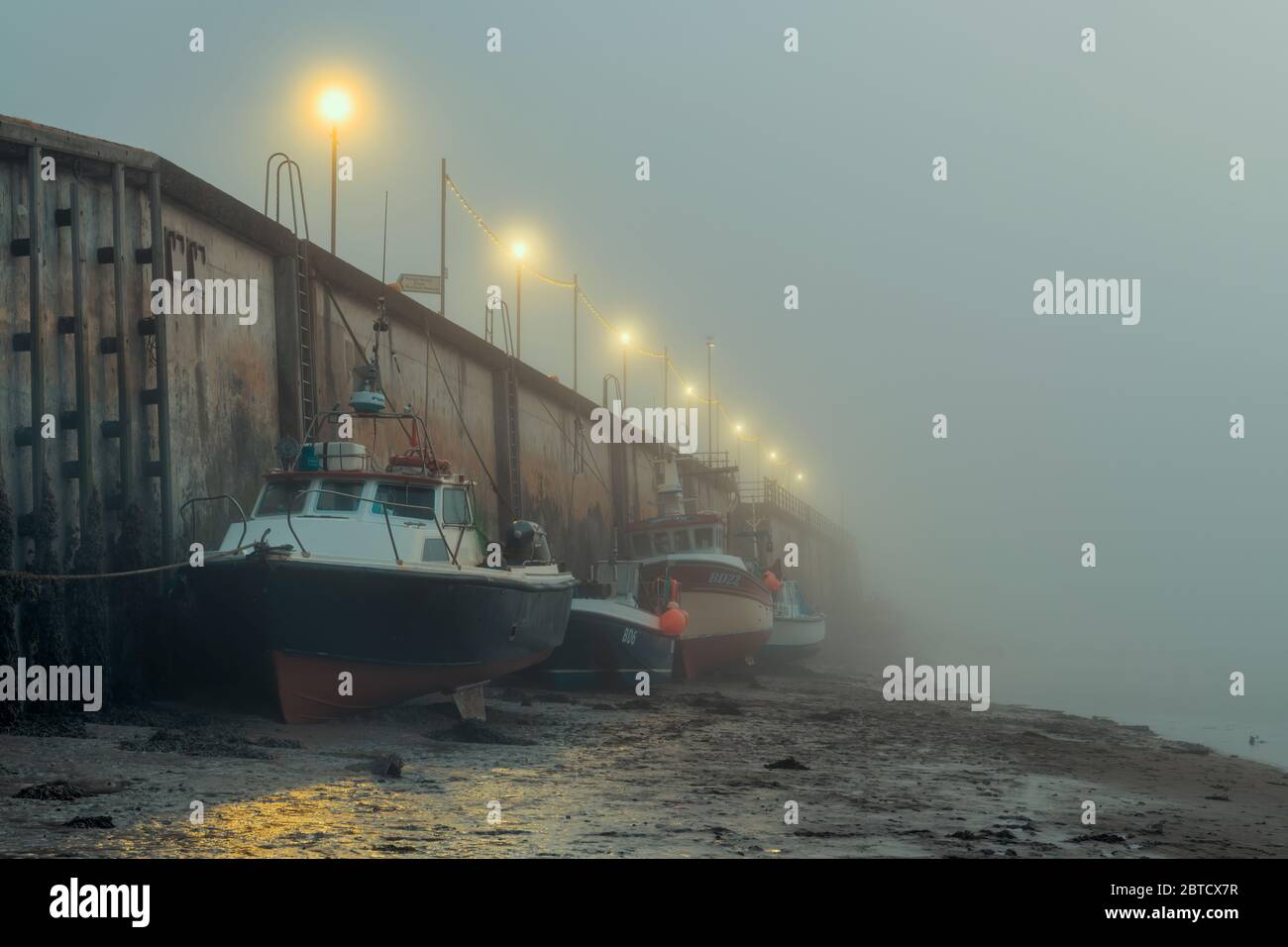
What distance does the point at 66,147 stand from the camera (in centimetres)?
1087

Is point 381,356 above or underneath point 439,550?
above

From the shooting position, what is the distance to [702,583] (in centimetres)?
2469

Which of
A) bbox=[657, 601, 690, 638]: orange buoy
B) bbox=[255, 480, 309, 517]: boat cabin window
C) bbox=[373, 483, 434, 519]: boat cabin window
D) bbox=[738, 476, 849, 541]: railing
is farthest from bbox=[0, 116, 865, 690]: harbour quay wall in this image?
bbox=[738, 476, 849, 541]: railing

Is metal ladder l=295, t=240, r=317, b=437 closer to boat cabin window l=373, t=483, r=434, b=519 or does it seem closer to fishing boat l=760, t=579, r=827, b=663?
boat cabin window l=373, t=483, r=434, b=519

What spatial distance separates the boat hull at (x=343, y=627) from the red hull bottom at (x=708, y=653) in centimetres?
1196

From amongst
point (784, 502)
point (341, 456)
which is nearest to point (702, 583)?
point (341, 456)

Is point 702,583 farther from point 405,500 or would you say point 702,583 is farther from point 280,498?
point 280,498

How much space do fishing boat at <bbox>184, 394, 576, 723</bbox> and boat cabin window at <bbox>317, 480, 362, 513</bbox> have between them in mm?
12

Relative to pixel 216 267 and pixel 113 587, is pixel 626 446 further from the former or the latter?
pixel 113 587

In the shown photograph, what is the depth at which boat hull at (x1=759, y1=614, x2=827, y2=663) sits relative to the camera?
32219 millimetres

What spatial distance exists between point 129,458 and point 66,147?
2.98 meters

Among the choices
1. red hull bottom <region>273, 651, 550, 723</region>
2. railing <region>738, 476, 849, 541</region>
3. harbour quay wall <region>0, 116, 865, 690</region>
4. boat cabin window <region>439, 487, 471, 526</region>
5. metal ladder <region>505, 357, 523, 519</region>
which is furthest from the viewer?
railing <region>738, 476, 849, 541</region>

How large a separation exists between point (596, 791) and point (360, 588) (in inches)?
138
